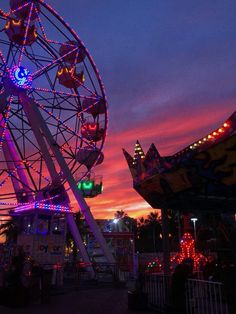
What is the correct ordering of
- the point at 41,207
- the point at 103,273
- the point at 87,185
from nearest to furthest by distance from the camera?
the point at 41,207 → the point at 103,273 → the point at 87,185

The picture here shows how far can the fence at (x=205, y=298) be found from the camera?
23.6 ft

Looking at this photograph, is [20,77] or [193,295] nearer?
[193,295]

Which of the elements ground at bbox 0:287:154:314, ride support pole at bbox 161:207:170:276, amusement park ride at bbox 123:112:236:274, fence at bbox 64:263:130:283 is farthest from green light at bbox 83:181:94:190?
ride support pole at bbox 161:207:170:276

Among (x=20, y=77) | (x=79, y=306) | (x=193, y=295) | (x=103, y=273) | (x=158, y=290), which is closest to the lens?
(x=193, y=295)

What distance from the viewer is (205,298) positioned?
770 centimetres

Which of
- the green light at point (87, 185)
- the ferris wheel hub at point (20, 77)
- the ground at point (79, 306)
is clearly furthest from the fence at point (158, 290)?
the green light at point (87, 185)

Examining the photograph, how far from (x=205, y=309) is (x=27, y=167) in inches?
662

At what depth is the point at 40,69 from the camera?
71.2ft

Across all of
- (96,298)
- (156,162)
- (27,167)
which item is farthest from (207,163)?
(27,167)

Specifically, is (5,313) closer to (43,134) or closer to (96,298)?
(96,298)

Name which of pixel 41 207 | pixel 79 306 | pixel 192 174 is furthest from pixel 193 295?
pixel 41 207

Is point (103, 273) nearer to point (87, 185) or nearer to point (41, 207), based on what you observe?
point (41, 207)

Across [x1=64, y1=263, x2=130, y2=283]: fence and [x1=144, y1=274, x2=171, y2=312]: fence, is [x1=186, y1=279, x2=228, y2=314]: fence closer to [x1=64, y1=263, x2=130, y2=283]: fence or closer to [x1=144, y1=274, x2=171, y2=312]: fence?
[x1=144, y1=274, x2=171, y2=312]: fence

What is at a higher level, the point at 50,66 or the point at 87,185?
the point at 50,66
